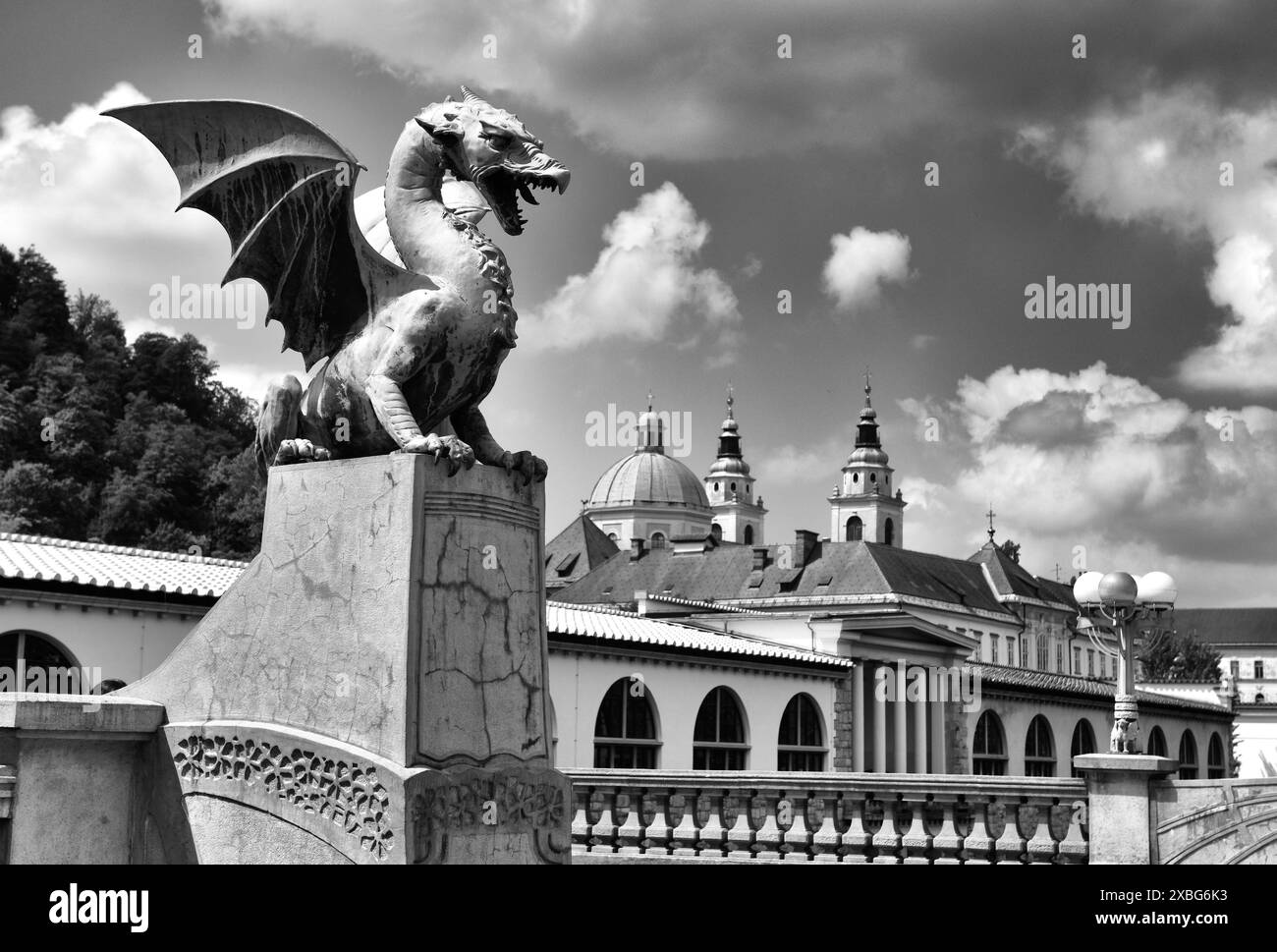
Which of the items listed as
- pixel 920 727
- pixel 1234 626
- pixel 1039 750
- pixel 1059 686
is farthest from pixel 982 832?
pixel 1234 626

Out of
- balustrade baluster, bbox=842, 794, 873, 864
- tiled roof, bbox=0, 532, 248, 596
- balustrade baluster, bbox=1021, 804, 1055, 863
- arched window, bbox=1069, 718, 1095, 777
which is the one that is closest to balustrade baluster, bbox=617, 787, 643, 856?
balustrade baluster, bbox=842, 794, 873, 864

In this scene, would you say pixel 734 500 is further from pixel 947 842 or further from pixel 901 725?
pixel 947 842

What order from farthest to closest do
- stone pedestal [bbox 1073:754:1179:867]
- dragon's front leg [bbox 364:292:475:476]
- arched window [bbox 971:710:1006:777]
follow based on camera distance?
1. arched window [bbox 971:710:1006:777]
2. stone pedestal [bbox 1073:754:1179:867]
3. dragon's front leg [bbox 364:292:475:476]

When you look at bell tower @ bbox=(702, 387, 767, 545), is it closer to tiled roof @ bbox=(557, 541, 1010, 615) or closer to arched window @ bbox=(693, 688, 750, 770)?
tiled roof @ bbox=(557, 541, 1010, 615)

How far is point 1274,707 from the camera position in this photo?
76.2 m

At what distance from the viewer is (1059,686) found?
5088 cm

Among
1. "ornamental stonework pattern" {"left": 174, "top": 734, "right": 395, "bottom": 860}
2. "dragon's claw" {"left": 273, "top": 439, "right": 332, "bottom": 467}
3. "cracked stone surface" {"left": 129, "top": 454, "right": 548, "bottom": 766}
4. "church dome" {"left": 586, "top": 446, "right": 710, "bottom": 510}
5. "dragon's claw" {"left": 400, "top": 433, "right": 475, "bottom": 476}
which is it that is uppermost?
"church dome" {"left": 586, "top": 446, "right": 710, "bottom": 510}

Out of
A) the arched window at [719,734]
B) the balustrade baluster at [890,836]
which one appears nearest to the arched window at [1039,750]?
the arched window at [719,734]

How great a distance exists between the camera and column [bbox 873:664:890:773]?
4138cm

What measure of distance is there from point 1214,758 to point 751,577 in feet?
117

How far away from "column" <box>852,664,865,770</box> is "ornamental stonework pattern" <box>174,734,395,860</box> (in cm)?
3353

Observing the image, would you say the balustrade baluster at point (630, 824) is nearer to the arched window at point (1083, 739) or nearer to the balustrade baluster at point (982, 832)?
the balustrade baluster at point (982, 832)
